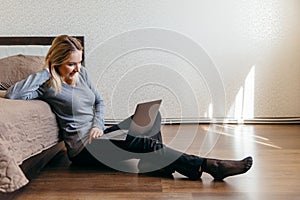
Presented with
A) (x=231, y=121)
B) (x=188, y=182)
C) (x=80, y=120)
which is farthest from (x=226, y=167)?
(x=231, y=121)

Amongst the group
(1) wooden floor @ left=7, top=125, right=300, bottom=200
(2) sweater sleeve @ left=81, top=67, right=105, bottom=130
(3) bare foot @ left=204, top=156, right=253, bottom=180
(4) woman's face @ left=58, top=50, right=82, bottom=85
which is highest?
(4) woman's face @ left=58, top=50, right=82, bottom=85

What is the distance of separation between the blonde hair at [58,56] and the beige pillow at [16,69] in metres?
0.73

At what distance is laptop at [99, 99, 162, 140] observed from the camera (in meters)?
2.30

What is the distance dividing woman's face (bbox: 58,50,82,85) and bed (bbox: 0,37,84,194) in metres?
0.21

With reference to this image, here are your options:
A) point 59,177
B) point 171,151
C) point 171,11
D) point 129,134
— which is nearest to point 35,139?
point 59,177

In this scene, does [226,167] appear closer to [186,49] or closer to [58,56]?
[58,56]

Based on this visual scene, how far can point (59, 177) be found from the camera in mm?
2266

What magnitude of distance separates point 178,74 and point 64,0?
1.36 metres

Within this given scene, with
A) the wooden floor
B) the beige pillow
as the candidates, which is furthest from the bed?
the wooden floor

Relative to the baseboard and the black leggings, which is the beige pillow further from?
the baseboard

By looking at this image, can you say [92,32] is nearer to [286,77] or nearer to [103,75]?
[103,75]

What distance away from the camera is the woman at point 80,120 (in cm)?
213

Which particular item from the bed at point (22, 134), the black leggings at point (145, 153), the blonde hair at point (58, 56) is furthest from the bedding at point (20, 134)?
the black leggings at point (145, 153)

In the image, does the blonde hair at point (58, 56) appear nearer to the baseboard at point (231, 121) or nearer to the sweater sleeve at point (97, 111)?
the sweater sleeve at point (97, 111)
